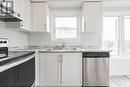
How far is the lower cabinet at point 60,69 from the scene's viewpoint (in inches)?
129

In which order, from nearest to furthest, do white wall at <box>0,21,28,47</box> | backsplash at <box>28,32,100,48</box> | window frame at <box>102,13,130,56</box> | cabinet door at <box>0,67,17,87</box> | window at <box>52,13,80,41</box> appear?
cabinet door at <box>0,67,17,87</box> < white wall at <box>0,21,28,47</box> < backsplash at <box>28,32,100,48</box> < window at <box>52,13,80,41</box> < window frame at <box>102,13,130,56</box>

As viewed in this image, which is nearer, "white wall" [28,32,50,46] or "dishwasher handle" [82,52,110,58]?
"dishwasher handle" [82,52,110,58]

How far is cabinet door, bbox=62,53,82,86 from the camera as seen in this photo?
3.28 m

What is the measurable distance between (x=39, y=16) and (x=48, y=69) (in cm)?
134

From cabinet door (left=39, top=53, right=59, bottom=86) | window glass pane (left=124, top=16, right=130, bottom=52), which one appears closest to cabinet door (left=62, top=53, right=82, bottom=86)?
cabinet door (left=39, top=53, right=59, bottom=86)

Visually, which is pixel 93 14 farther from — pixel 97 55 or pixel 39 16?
pixel 39 16

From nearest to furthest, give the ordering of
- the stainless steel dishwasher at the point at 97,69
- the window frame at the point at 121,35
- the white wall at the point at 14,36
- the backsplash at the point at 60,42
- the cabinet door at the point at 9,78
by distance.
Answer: the cabinet door at the point at 9,78 < the white wall at the point at 14,36 < the stainless steel dishwasher at the point at 97,69 < the backsplash at the point at 60,42 < the window frame at the point at 121,35

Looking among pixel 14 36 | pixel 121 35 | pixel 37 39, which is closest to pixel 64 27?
pixel 37 39

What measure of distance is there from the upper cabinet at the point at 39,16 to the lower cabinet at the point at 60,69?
76cm

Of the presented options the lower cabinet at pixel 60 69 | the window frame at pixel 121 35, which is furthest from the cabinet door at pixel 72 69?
the window frame at pixel 121 35

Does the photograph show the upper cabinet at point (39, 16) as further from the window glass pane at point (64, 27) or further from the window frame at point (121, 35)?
the window frame at point (121, 35)

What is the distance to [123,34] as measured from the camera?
175 inches

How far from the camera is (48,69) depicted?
3309mm

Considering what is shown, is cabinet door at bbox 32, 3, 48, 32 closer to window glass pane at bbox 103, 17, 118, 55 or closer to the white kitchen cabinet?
the white kitchen cabinet
